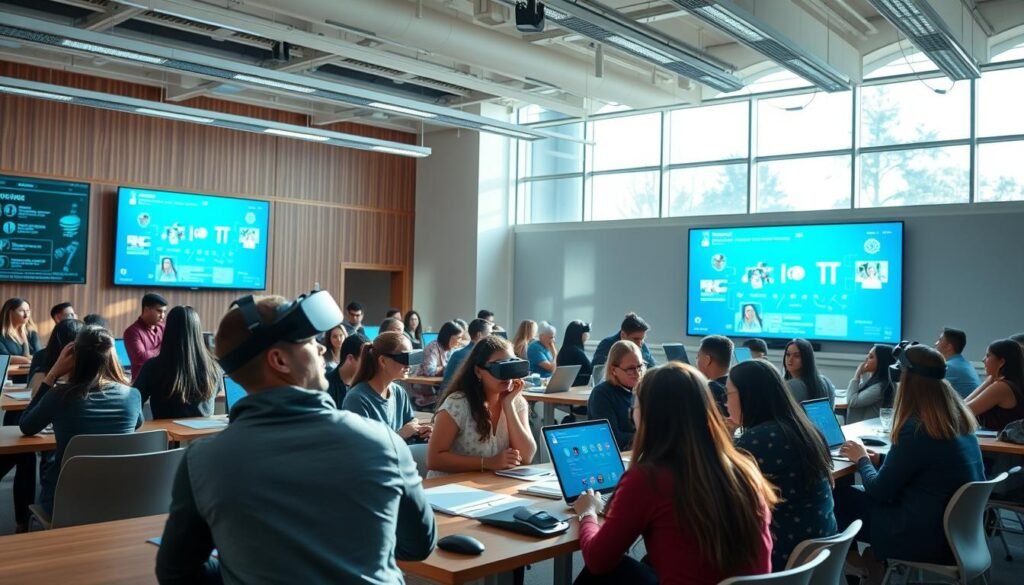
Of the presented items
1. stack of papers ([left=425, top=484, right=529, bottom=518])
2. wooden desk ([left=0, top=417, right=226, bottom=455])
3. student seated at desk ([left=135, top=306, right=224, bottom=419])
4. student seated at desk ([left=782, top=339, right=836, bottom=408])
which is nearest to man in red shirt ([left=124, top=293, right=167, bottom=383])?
student seated at desk ([left=135, top=306, right=224, bottom=419])

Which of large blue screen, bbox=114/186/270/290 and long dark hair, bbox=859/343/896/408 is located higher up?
large blue screen, bbox=114/186/270/290

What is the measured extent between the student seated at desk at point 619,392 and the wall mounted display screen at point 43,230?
27.0 ft

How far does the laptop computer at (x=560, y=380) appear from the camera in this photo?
7.83 m

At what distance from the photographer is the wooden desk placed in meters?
4.30

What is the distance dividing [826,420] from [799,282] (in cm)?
637

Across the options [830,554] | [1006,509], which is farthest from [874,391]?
[830,554]

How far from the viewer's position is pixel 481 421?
3.98 meters

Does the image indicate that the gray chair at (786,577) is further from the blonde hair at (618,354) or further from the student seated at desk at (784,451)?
the blonde hair at (618,354)

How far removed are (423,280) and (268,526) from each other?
12627 millimetres

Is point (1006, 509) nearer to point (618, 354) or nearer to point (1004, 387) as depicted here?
point (1004, 387)

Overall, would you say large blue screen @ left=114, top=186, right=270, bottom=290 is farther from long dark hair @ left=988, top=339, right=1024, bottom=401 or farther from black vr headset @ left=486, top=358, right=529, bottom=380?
long dark hair @ left=988, top=339, right=1024, bottom=401

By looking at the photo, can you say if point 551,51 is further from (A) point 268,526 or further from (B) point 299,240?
(A) point 268,526

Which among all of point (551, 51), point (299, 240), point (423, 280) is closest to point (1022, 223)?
point (551, 51)

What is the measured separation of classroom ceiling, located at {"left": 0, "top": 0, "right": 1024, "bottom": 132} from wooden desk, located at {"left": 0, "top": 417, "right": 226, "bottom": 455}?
3.84 meters
